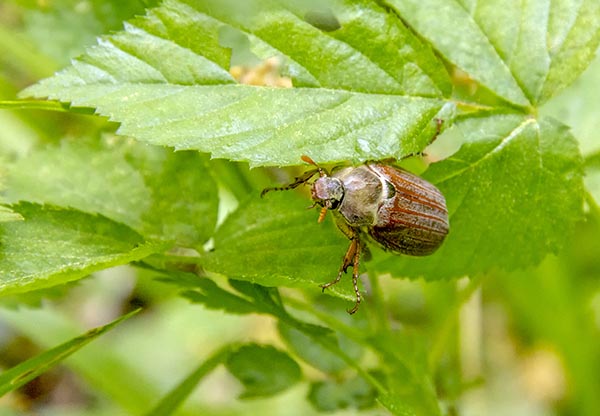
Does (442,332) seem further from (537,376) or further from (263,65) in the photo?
(537,376)

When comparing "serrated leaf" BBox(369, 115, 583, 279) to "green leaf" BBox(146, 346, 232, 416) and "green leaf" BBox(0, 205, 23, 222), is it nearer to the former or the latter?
"green leaf" BBox(146, 346, 232, 416)

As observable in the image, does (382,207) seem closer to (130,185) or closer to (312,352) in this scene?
(312,352)

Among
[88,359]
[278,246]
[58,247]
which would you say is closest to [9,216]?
[58,247]

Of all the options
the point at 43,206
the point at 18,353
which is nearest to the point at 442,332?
the point at 43,206

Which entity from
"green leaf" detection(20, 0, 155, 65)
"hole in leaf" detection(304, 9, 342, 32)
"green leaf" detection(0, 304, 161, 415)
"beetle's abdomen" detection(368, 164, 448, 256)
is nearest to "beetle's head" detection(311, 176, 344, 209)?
"beetle's abdomen" detection(368, 164, 448, 256)

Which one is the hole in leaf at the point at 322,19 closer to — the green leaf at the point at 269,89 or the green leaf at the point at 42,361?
the green leaf at the point at 269,89

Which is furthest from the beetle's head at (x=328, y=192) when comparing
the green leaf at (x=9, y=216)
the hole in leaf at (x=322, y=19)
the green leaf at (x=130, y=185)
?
the green leaf at (x=9, y=216)

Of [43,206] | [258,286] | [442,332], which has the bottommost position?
[442,332]
